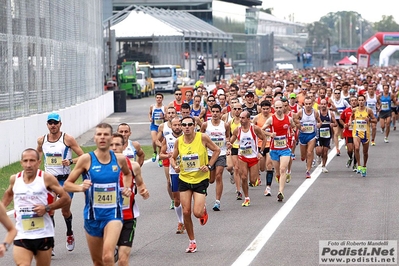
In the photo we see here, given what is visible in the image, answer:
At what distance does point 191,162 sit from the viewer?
12852 mm

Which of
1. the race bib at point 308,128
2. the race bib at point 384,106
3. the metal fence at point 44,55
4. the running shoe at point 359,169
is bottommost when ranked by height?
the running shoe at point 359,169

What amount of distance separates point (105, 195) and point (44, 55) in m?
20.0

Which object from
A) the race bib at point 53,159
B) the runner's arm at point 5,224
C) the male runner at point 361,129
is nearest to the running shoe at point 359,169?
the male runner at point 361,129

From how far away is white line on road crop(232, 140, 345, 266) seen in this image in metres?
11.6

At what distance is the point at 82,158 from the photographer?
949 centimetres

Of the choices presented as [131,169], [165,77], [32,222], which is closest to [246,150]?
[131,169]

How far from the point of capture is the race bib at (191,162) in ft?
42.0

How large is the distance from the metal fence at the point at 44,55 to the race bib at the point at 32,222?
14.3 meters

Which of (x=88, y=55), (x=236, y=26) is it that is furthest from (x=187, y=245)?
(x=236, y=26)

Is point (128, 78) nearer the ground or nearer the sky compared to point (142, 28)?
nearer the ground

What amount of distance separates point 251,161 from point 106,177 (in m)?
7.66

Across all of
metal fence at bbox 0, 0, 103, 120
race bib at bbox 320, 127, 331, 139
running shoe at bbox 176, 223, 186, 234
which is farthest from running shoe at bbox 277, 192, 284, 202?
metal fence at bbox 0, 0, 103, 120

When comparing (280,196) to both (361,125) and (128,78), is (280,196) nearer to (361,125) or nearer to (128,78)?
(361,125)

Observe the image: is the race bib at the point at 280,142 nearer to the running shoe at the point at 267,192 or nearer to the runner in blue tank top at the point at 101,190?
the running shoe at the point at 267,192
